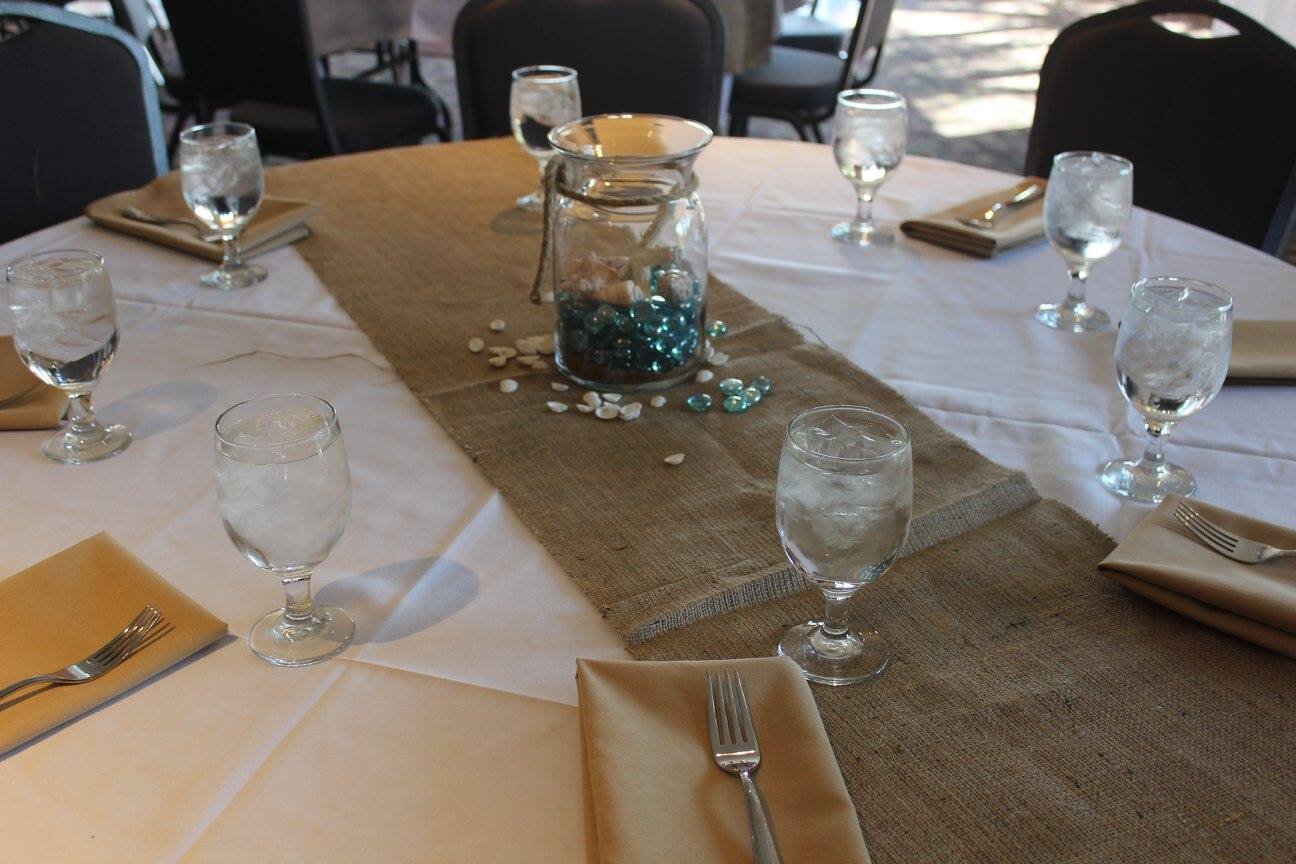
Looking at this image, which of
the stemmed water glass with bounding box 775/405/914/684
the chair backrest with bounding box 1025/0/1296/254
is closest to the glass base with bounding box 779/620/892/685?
the stemmed water glass with bounding box 775/405/914/684

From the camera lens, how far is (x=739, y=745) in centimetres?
66

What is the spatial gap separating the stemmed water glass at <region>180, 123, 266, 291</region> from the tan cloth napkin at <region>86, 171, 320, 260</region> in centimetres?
5

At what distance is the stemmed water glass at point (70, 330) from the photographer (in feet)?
3.09

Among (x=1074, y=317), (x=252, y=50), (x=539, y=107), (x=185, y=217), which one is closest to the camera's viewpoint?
(x=1074, y=317)

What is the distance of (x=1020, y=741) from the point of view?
26.9 inches

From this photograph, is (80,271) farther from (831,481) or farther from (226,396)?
(831,481)

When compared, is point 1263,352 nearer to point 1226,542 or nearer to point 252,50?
point 1226,542

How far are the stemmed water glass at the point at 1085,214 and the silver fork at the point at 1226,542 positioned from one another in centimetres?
41

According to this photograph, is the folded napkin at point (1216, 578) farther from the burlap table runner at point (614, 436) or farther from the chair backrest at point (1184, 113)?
the chair backrest at point (1184, 113)

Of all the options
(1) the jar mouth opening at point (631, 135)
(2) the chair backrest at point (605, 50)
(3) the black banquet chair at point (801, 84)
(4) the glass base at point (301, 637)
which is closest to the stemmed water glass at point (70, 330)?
(4) the glass base at point (301, 637)

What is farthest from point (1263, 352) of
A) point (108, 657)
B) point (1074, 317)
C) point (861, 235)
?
point (108, 657)

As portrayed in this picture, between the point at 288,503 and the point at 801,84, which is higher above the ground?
the point at 288,503

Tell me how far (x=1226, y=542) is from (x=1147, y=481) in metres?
0.13

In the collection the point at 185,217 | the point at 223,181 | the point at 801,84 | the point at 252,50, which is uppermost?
the point at 223,181
